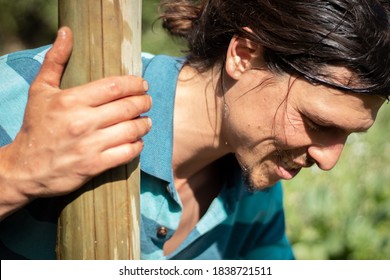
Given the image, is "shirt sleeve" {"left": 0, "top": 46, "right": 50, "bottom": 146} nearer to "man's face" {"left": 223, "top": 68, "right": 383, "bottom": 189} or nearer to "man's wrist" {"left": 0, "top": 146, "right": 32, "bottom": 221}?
"man's wrist" {"left": 0, "top": 146, "right": 32, "bottom": 221}

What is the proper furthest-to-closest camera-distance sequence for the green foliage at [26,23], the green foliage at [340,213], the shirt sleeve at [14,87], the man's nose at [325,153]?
the green foliage at [26,23]
the green foliage at [340,213]
the man's nose at [325,153]
the shirt sleeve at [14,87]

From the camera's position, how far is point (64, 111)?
150 centimetres

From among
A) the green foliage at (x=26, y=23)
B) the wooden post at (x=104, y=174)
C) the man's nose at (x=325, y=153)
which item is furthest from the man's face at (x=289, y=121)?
the green foliage at (x=26, y=23)

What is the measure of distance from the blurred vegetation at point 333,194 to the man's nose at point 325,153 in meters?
1.83

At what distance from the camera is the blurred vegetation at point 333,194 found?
153 inches

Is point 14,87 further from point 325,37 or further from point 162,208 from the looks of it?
point 325,37

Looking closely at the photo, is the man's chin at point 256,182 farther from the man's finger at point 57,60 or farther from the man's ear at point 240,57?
the man's finger at point 57,60

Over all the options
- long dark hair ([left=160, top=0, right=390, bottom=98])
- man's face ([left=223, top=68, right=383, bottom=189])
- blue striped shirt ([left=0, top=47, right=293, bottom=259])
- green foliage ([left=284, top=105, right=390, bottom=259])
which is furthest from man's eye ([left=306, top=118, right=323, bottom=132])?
green foliage ([left=284, top=105, right=390, bottom=259])

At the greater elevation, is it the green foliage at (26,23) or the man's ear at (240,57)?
the man's ear at (240,57)

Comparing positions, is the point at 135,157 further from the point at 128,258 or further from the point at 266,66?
the point at 266,66

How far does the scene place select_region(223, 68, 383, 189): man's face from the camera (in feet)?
6.54

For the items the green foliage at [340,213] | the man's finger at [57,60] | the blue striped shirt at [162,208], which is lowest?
the green foliage at [340,213]

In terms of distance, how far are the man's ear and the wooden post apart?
537 mm
